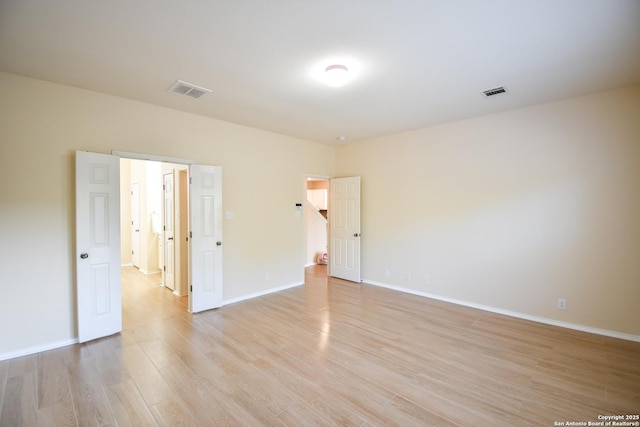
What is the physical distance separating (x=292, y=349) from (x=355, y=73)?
2962 millimetres

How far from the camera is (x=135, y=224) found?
6.92 m

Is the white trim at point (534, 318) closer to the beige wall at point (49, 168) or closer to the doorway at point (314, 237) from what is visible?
the doorway at point (314, 237)

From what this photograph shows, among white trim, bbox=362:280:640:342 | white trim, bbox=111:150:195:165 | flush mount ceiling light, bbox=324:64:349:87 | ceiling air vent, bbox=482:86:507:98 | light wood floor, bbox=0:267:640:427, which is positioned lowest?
light wood floor, bbox=0:267:640:427

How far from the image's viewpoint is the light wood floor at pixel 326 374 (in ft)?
6.88

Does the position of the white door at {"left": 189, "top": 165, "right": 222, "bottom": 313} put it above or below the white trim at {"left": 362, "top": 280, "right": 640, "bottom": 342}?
above

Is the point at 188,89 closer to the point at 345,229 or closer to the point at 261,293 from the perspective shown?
the point at 261,293

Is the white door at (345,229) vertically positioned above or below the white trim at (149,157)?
below

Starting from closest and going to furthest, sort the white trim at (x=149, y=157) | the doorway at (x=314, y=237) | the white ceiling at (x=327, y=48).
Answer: the white ceiling at (x=327, y=48)
the white trim at (x=149, y=157)
the doorway at (x=314, y=237)

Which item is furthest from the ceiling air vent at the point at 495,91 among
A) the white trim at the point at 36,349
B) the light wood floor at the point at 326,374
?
the white trim at the point at 36,349

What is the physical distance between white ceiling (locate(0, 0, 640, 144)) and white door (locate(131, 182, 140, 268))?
399cm

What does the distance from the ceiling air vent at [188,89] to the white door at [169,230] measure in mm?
2096

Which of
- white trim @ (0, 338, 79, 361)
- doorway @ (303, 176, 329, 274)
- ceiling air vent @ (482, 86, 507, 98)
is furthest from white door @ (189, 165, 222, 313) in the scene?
ceiling air vent @ (482, 86, 507, 98)

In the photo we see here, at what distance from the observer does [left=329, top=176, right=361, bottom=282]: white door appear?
578cm

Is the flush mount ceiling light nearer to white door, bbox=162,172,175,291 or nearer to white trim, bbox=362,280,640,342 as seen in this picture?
white door, bbox=162,172,175,291
